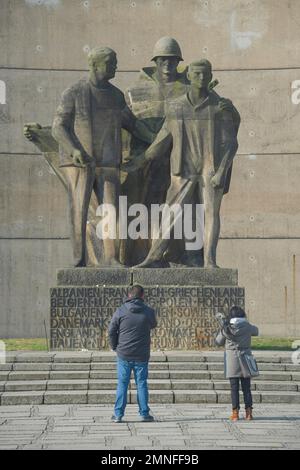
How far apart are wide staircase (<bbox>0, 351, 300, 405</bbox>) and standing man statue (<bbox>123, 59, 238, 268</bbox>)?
91.7 inches

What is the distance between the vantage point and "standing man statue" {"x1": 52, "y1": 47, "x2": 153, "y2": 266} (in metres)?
16.0

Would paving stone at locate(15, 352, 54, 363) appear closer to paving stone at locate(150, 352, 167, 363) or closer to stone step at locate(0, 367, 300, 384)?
stone step at locate(0, 367, 300, 384)

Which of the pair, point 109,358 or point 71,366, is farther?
point 109,358

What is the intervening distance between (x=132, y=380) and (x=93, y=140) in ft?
13.6

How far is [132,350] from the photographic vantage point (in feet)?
36.3

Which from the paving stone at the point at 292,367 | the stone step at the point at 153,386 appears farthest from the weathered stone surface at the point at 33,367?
the paving stone at the point at 292,367

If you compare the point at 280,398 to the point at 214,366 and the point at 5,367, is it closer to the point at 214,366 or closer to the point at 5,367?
the point at 214,366

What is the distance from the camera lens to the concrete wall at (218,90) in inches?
890

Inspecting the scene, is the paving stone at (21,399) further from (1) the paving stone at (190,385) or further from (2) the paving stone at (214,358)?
(2) the paving stone at (214,358)

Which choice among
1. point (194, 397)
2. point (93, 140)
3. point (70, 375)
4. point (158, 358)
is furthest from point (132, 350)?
point (93, 140)

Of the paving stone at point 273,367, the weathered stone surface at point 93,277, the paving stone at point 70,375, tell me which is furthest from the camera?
the weathered stone surface at point 93,277

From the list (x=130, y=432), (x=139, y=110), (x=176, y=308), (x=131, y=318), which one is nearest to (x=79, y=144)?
(x=139, y=110)

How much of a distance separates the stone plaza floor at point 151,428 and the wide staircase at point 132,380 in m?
0.24

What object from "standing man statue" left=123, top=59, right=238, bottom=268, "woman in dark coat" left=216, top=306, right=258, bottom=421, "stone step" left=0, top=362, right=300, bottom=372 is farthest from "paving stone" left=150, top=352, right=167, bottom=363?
"woman in dark coat" left=216, top=306, right=258, bottom=421
